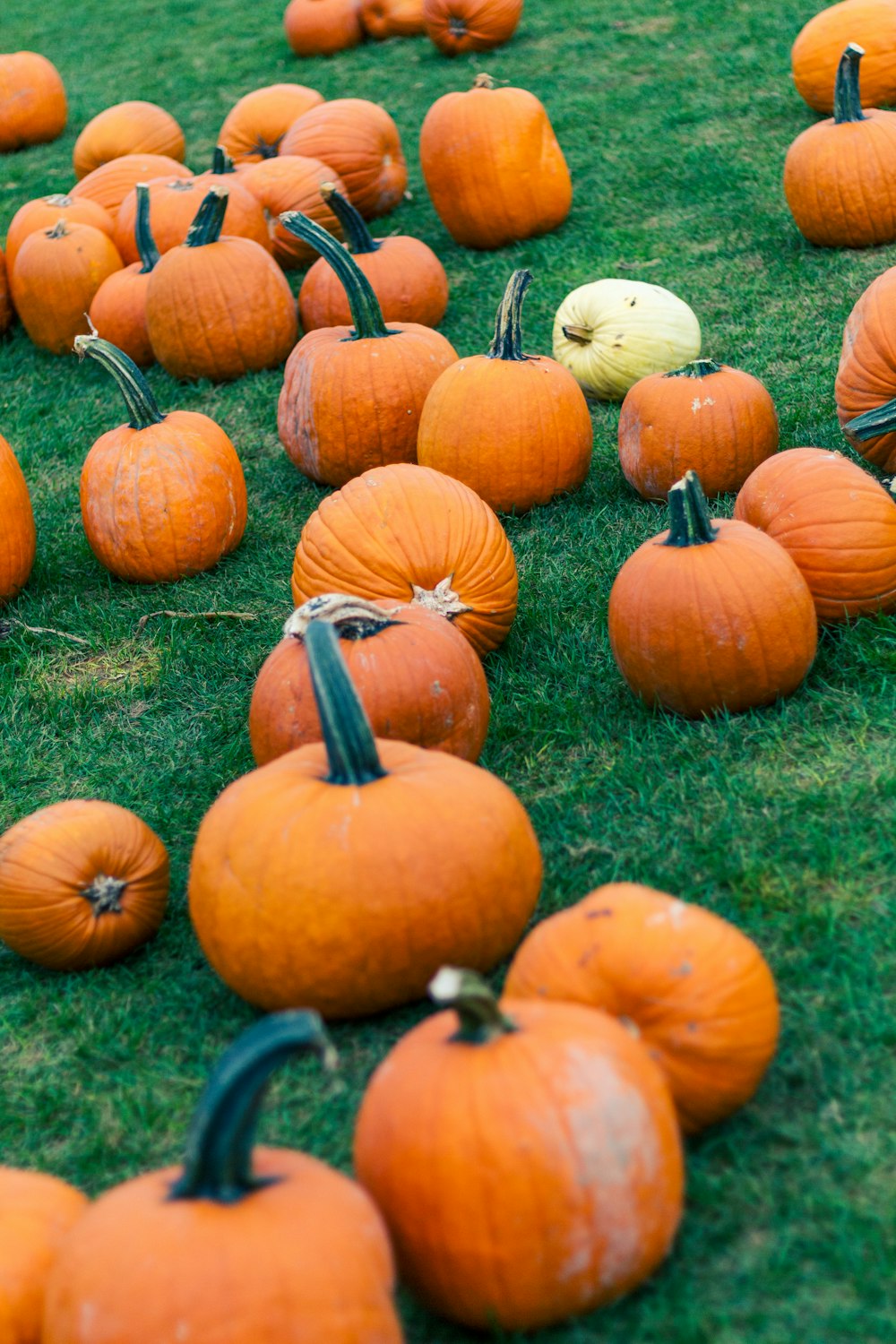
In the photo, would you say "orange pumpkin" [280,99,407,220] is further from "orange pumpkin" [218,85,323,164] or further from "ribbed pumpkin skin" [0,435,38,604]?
"ribbed pumpkin skin" [0,435,38,604]

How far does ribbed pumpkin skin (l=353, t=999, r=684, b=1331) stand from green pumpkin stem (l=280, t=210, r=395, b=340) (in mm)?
3452

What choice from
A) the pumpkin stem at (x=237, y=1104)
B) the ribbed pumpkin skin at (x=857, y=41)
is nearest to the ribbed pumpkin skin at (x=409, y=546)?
the pumpkin stem at (x=237, y=1104)

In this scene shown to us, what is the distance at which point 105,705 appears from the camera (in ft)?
14.1

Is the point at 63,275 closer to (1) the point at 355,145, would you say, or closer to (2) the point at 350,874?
(1) the point at 355,145

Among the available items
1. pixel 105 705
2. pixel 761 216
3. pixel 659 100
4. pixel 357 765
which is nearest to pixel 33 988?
pixel 357 765

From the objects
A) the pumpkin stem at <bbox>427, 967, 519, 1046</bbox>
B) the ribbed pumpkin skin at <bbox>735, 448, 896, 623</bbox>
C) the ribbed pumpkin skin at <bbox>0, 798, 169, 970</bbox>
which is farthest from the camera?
the ribbed pumpkin skin at <bbox>735, 448, 896, 623</bbox>

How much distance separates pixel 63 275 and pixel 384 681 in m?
4.63

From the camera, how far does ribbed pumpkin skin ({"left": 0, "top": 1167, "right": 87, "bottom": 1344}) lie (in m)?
2.01

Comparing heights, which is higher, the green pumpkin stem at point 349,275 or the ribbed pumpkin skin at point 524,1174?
the green pumpkin stem at point 349,275

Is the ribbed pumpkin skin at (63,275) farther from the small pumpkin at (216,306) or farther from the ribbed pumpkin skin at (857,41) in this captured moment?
the ribbed pumpkin skin at (857,41)

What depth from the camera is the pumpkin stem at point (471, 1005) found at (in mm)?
1972

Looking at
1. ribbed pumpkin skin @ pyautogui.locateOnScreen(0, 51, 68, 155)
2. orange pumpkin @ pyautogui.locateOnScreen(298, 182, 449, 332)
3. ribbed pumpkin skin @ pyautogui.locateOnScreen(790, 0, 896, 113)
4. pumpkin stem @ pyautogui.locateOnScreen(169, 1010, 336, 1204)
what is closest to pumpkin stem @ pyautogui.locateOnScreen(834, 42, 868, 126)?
ribbed pumpkin skin @ pyautogui.locateOnScreen(790, 0, 896, 113)

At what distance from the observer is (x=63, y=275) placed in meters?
6.95

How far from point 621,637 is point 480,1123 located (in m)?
1.84
